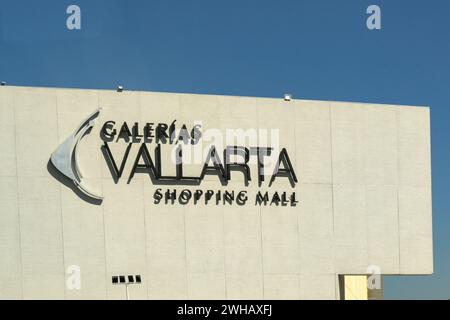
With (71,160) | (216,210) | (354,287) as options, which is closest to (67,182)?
(71,160)

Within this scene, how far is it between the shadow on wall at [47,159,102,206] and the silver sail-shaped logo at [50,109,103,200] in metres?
0.10

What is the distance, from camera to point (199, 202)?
3691 centimetres

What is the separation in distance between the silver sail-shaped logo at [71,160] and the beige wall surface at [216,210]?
27cm

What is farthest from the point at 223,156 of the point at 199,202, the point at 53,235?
the point at 53,235

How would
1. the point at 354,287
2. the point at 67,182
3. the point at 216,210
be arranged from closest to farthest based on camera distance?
the point at 67,182 < the point at 216,210 < the point at 354,287

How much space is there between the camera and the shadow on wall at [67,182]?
114 ft

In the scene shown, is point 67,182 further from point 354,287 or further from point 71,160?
point 354,287

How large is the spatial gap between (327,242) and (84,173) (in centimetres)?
1256

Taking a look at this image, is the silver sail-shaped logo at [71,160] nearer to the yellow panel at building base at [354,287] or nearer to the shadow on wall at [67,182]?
the shadow on wall at [67,182]

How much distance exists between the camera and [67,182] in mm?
34969

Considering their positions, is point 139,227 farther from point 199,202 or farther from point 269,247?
point 269,247

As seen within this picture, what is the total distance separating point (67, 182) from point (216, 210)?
7.10 metres


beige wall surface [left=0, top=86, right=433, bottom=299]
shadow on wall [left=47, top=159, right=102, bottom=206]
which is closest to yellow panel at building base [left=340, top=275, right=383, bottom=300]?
beige wall surface [left=0, top=86, right=433, bottom=299]

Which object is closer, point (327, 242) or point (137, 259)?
point (137, 259)
